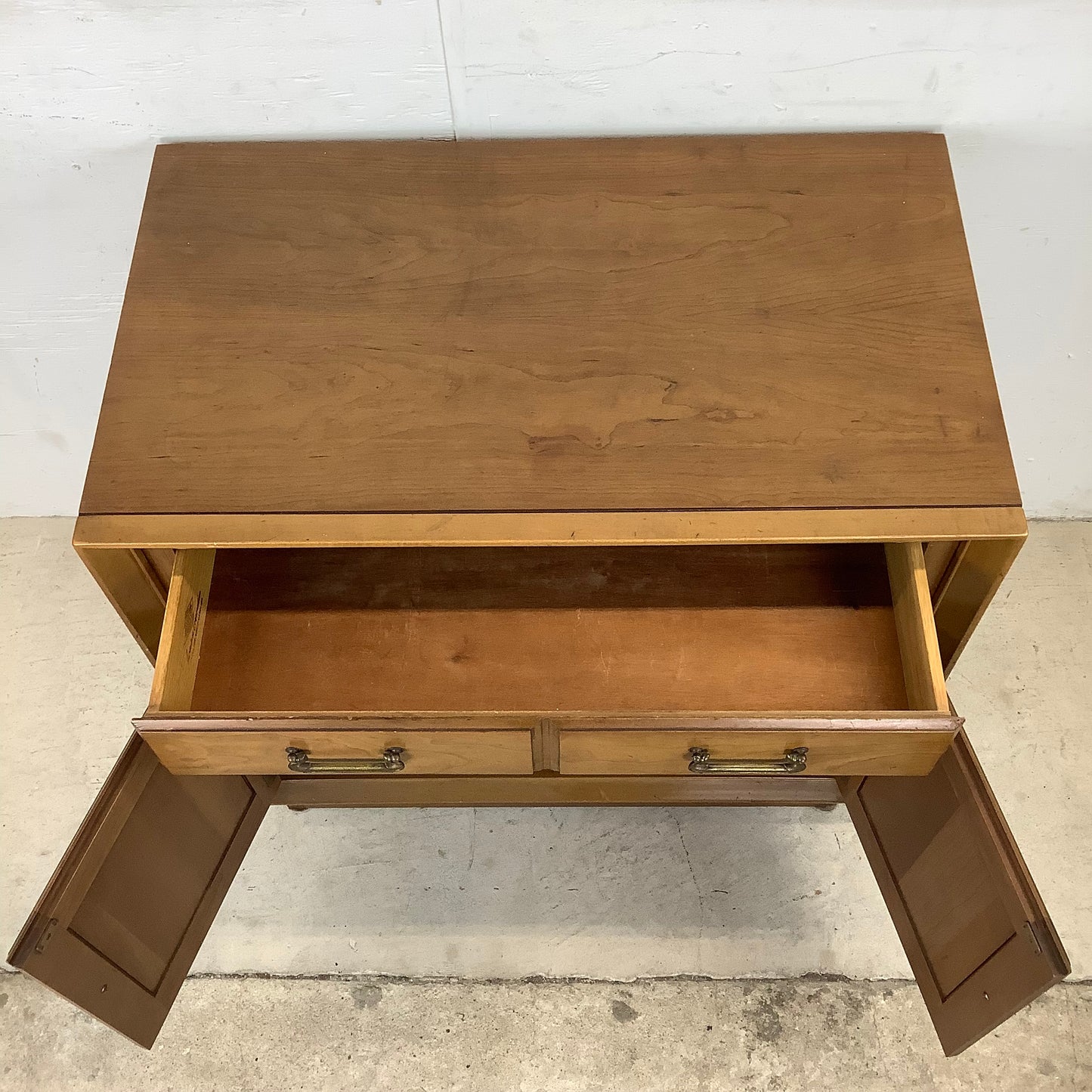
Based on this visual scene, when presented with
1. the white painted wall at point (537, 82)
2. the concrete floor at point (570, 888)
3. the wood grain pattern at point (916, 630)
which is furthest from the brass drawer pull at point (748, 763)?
the white painted wall at point (537, 82)

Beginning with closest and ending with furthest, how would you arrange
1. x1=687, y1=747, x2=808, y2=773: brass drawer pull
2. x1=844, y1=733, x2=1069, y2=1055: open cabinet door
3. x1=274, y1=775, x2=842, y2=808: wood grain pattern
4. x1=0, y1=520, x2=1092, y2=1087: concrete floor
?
x1=844, y1=733, x2=1069, y2=1055: open cabinet door < x1=687, y1=747, x2=808, y2=773: brass drawer pull < x1=274, y1=775, x2=842, y2=808: wood grain pattern < x1=0, y1=520, x2=1092, y2=1087: concrete floor

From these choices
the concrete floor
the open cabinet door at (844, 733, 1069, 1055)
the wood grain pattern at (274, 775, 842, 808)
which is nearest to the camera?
the open cabinet door at (844, 733, 1069, 1055)

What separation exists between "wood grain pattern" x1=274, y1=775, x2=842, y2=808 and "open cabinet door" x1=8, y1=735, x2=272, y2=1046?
0.14 meters

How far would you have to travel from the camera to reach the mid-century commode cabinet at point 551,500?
846mm

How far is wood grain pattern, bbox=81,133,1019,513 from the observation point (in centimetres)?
86

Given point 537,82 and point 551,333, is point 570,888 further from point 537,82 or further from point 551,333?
point 537,82

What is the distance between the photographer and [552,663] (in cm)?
100

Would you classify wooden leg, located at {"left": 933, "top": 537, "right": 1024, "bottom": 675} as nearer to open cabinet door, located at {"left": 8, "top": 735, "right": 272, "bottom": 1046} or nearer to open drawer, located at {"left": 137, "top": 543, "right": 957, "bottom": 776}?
open drawer, located at {"left": 137, "top": 543, "right": 957, "bottom": 776}

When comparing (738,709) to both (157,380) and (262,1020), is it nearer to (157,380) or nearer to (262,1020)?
(157,380)

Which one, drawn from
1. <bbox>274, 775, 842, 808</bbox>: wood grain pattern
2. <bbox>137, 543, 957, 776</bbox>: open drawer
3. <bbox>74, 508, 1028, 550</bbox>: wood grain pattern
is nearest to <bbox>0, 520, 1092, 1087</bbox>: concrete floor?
<bbox>274, 775, 842, 808</bbox>: wood grain pattern

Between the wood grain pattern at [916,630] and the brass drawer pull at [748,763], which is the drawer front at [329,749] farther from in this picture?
the wood grain pattern at [916,630]

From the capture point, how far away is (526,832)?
4.62ft

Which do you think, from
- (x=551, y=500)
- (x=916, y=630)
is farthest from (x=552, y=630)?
(x=916, y=630)

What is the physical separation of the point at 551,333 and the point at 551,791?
0.59 metres
